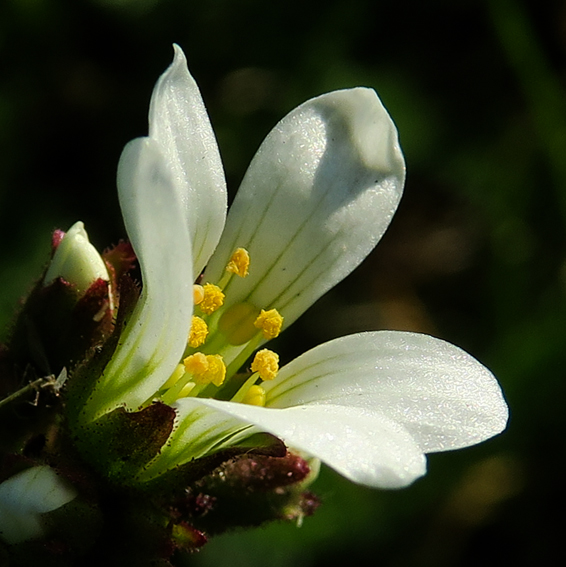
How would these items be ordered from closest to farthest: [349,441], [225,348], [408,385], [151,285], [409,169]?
[349,441]
[151,285]
[408,385]
[225,348]
[409,169]

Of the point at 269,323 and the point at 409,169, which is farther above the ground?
the point at 269,323

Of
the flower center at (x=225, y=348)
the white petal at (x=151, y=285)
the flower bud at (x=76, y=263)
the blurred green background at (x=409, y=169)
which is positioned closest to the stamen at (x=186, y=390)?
the flower center at (x=225, y=348)

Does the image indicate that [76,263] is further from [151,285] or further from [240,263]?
[151,285]

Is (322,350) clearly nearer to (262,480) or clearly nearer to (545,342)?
(262,480)

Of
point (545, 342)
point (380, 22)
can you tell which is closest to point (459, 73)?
point (380, 22)

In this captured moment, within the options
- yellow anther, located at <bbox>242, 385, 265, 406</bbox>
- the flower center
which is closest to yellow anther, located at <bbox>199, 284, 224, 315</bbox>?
the flower center

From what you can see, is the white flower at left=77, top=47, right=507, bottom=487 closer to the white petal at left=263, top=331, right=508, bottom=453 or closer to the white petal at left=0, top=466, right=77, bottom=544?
the white petal at left=263, top=331, right=508, bottom=453

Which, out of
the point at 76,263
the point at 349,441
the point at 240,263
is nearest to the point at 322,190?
the point at 240,263
